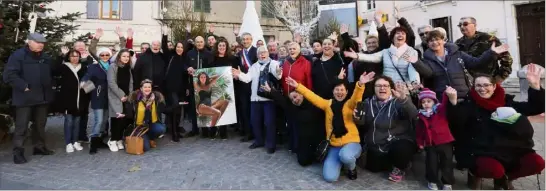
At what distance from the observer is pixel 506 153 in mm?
3934

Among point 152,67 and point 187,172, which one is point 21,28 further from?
point 187,172

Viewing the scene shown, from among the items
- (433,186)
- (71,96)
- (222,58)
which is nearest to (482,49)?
(433,186)

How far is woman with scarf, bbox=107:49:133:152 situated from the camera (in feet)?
20.1

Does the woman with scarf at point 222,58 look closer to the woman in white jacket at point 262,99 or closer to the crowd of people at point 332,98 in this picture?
the crowd of people at point 332,98

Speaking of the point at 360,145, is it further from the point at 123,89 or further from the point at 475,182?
the point at 123,89

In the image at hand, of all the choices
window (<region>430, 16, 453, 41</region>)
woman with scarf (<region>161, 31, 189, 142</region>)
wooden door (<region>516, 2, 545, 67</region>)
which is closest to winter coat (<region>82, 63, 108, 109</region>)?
woman with scarf (<region>161, 31, 189, 142</region>)

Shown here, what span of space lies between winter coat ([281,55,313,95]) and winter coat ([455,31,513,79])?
7.36 ft

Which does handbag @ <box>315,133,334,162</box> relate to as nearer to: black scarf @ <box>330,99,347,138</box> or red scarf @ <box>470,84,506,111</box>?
black scarf @ <box>330,99,347,138</box>

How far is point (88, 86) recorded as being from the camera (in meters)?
6.05

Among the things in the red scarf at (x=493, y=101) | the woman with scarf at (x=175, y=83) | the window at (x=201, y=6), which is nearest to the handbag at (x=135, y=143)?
the woman with scarf at (x=175, y=83)

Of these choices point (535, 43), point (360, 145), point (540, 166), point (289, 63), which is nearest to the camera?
point (540, 166)

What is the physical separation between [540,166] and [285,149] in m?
3.49

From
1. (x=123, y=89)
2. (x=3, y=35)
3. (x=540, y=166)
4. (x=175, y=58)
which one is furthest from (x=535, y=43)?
(x=3, y=35)

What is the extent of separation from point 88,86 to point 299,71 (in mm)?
3576
